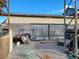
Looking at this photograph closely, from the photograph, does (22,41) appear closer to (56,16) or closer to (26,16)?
(26,16)

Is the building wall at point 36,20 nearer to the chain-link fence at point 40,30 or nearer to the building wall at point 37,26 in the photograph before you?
the building wall at point 37,26

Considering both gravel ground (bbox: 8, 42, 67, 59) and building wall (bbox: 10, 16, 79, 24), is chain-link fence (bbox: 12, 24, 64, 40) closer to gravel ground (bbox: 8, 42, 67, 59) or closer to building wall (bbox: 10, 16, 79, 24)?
building wall (bbox: 10, 16, 79, 24)

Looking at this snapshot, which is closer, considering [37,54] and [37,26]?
[37,54]

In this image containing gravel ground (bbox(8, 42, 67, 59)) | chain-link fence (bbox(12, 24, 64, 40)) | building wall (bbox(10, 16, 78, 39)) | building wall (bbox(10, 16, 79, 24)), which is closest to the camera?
gravel ground (bbox(8, 42, 67, 59))

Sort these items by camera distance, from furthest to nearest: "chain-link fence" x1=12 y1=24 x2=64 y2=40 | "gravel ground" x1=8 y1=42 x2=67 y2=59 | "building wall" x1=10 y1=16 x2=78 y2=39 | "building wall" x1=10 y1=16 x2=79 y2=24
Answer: "building wall" x1=10 y1=16 x2=79 y2=24 → "building wall" x1=10 y1=16 x2=78 y2=39 → "chain-link fence" x1=12 y1=24 x2=64 y2=40 → "gravel ground" x1=8 y1=42 x2=67 y2=59

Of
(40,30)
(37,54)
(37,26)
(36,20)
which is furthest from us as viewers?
(37,26)

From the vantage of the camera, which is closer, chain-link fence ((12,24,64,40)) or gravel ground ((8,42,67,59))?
gravel ground ((8,42,67,59))

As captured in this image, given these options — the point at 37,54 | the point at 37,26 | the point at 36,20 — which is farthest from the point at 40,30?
the point at 37,54

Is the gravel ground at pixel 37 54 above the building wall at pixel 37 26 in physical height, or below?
below

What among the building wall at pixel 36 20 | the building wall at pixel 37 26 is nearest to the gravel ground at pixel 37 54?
the building wall at pixel 37 26

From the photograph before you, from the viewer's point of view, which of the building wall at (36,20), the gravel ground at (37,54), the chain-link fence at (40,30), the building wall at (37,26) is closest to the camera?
the gravel ground at (37,54)

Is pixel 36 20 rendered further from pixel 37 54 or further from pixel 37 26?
pixel 37 54

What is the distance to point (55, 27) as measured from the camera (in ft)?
85.0

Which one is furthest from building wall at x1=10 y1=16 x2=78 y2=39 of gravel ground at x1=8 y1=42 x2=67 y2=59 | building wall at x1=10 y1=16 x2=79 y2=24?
gravel ground at x1=8 y1=42 x2=67 y2=59
